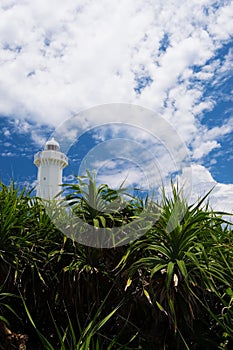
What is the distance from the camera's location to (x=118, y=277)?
333cm

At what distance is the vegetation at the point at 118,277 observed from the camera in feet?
10.1

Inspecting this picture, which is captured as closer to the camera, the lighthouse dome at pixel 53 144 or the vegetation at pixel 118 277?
the vegetation at pixel 118 277

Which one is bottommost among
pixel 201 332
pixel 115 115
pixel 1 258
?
pixel 201 332

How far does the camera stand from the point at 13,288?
3449 millimetres

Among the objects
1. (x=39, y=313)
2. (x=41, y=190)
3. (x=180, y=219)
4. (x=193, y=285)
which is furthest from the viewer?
(x=41, y=190)

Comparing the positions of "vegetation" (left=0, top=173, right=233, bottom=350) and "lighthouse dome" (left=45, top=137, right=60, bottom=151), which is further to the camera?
"lighthouse dome" (left=45, top=137, right=60, bottom=151)

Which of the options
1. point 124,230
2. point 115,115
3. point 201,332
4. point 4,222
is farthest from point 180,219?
point 4,222

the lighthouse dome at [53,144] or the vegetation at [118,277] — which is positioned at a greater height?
the lighthouse dome at [53,144]

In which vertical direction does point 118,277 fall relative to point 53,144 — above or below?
below

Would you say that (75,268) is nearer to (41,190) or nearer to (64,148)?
(64,148)

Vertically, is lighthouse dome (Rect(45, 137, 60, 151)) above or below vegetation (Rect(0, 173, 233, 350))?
above

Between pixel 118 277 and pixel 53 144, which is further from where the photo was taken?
pixel 53 144

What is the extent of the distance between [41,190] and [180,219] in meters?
1.82

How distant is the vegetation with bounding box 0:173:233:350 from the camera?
121 inches
